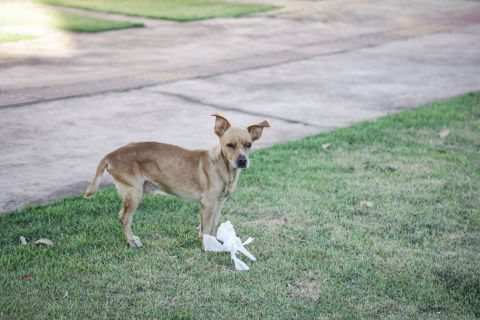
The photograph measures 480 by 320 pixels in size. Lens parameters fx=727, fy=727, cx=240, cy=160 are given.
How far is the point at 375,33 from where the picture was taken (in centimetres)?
1458

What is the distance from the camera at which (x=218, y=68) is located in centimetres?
1103

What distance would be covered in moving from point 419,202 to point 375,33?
908cm

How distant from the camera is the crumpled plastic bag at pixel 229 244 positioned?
4824 millimetres

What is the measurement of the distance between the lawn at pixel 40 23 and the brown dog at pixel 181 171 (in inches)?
332

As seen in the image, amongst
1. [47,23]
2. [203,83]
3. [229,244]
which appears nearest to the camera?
[229,244]

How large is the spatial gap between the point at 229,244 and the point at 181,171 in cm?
60

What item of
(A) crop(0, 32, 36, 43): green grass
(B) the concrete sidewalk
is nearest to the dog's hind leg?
(B) the concrete sidewalk

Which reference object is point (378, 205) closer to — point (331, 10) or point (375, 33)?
point (375, 33)

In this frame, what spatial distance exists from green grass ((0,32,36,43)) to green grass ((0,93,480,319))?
713 cm

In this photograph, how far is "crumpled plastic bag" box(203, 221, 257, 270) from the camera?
4.82 m

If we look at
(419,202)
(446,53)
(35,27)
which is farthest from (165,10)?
(419,202)

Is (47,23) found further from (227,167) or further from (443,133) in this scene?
(227,167)

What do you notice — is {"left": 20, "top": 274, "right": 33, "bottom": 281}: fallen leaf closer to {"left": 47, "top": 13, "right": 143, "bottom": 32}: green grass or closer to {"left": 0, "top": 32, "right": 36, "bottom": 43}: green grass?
{"left": 0, "top": 32, "right": 36, "bottom": 43}: green grass

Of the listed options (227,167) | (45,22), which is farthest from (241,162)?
(45,22)
